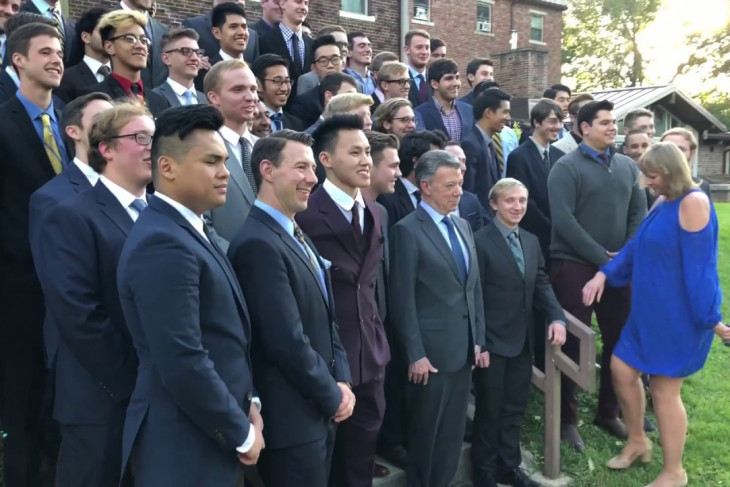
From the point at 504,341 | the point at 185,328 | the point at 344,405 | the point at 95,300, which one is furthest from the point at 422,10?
the point at 185,328

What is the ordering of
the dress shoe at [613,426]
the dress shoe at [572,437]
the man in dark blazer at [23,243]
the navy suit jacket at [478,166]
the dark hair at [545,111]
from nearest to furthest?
the man in dark blazer at [23,243]
the dress shoe at [572,437]
the dress shoe at [613,426]
the navy suit jacket at [478,166]
the dark hair at [545,111]

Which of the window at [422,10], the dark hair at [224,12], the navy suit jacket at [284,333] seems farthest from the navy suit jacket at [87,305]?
the window at [422,10]

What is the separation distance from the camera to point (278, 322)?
2643 millimetres

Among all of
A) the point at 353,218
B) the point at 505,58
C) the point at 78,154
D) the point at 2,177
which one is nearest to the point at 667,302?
the point at 353,218

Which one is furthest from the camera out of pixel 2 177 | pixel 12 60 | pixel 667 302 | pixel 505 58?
pixel 505 58

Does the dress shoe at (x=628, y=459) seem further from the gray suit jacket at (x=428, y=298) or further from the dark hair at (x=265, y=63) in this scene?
the dark hair at (x=265, y=63)

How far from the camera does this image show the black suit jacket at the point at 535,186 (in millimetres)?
5637

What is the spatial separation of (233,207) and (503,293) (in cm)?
196

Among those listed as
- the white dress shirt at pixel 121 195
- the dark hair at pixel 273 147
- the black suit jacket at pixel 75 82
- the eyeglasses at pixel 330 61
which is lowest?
the white dress shirt at pixel 121 195

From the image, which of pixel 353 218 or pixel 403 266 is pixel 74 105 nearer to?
pixel 353 218

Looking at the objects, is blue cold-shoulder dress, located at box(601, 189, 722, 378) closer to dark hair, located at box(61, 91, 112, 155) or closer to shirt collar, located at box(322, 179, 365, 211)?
shirt collar, located at box(322, 179, 365, 211)

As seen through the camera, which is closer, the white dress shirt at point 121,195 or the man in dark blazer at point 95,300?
the man in dark blazer at point 95,300

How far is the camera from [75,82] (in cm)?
414

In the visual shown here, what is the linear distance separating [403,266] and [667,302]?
1.81m
